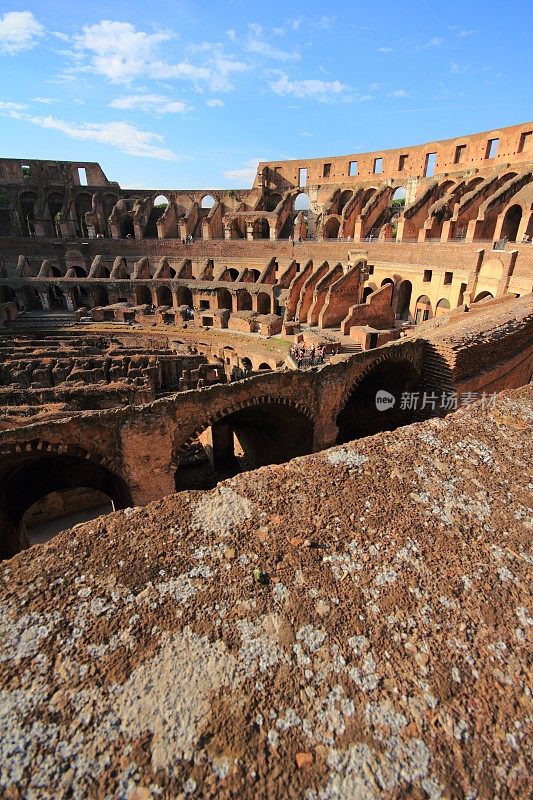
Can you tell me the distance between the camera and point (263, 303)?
98.4 feet

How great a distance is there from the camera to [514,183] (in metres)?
25.0

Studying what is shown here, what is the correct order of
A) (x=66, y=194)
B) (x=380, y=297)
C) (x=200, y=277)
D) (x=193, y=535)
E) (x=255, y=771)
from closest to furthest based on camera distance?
(x=255, y=771) → (x=193, y=535) → (x=380, y=297) → (x=200, y=277) → (x=66, y=194)

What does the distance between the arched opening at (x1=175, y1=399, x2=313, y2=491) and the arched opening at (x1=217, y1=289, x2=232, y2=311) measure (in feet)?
55.5

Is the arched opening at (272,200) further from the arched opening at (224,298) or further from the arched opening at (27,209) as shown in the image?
the arched opening at (27,209)

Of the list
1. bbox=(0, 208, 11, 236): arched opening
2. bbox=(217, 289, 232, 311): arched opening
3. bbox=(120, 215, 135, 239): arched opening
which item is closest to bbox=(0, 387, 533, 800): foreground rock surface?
bbox=(217, 289, 232, 311): arched opening

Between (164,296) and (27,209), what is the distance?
21444 mm

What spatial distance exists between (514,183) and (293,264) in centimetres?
1501

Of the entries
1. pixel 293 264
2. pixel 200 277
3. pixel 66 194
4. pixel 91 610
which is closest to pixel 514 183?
pixel 293 264

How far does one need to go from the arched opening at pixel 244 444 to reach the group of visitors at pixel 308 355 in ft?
18.9

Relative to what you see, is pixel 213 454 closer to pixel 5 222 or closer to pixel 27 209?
pixel 5 222

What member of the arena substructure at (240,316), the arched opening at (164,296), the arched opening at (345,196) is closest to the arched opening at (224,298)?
the arena substructure at (240,316)

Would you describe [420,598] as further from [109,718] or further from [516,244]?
[516,244]

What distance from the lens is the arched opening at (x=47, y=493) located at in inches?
399

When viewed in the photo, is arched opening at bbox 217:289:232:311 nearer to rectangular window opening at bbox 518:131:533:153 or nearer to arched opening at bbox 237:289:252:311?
arched opening at bbox 237:289:252:311
